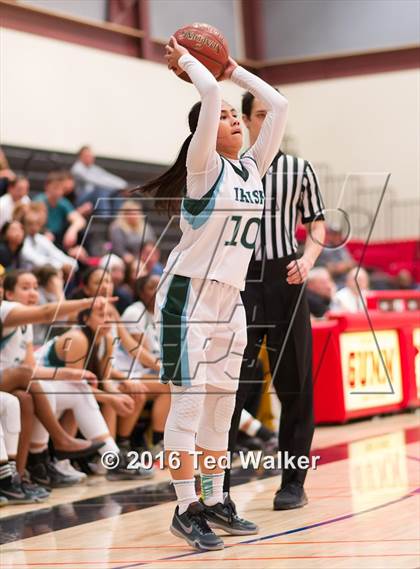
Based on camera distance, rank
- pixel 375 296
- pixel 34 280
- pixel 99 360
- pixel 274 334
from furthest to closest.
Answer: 1. pixel 375 296
2. pixel 99 360
3. pixel 34 280
4. pixel 274 334

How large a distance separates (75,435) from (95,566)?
2.67m

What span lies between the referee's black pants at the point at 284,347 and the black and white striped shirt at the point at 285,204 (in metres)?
0.08

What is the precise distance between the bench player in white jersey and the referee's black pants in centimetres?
55

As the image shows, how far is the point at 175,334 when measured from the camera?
13.7 ft

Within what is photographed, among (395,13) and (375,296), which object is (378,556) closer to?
(375,296)

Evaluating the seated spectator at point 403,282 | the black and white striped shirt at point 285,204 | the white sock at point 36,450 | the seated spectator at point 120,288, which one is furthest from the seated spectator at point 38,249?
the seated spectator at point 403,282

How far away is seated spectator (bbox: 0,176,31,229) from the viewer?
367 inches

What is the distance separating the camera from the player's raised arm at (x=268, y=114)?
4.42 metres

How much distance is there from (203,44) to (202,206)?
67 centimetres

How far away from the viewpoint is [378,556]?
13.0ft

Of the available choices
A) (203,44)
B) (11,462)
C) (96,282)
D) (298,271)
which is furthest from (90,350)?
(203,44)

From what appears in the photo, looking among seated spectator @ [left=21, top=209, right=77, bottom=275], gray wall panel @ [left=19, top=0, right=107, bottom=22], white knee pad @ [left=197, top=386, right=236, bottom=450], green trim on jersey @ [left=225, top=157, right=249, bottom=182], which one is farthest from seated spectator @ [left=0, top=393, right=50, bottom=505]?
gray wall panel @ [left=19, top=0, right=107, bottom=22]

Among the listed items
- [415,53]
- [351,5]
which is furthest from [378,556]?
[415,53]

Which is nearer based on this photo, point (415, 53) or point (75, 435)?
point (75, 435)
